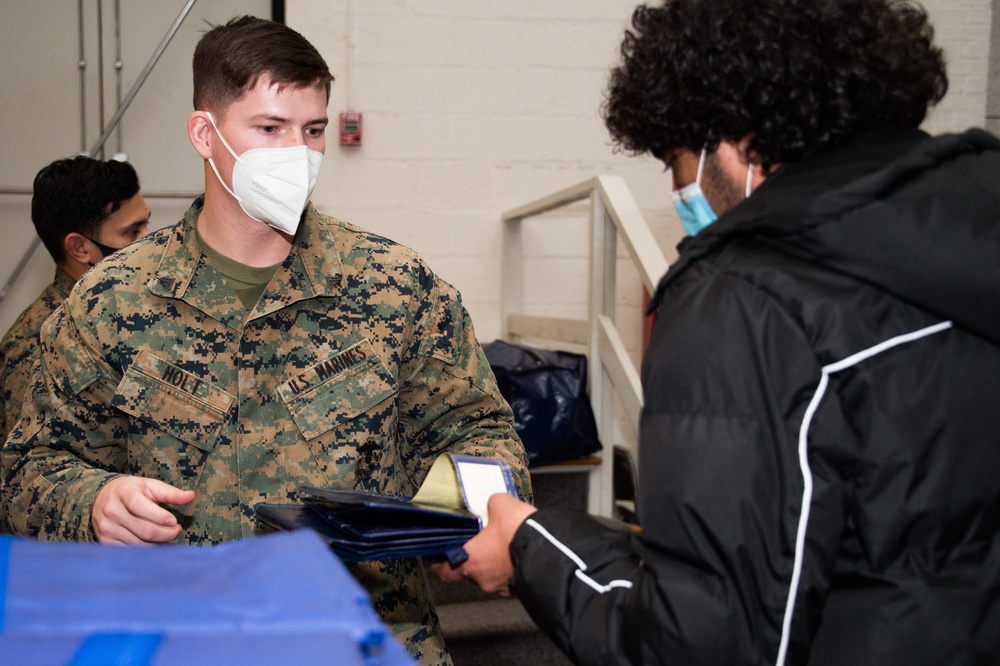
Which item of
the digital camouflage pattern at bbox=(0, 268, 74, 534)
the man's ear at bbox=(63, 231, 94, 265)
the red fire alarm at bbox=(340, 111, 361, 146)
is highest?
the red fire alarm at bbox=(340, 111, 361, 146)

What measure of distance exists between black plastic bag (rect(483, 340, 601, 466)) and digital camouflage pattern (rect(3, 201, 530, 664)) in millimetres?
1282

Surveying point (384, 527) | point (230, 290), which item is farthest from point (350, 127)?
Result: point (384, 527)

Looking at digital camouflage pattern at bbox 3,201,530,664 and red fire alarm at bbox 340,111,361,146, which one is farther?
red fire alarm at bbox 340,111,361,146

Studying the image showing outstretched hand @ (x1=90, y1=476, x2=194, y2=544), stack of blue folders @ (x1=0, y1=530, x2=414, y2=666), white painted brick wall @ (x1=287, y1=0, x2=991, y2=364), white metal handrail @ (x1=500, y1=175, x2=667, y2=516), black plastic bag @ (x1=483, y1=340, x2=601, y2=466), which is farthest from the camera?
white painted brick wall @ (x1=287, y1=0, x2=991, y2=364)

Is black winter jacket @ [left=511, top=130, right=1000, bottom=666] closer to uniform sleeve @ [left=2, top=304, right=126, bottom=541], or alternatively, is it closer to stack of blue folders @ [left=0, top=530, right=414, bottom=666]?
stack of blue folders @ [left=0, top=530, right=414, bottom=666]

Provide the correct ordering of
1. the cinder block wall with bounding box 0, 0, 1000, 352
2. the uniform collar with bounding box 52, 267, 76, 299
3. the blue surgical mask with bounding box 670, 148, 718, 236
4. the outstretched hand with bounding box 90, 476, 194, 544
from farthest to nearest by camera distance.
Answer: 1. the cinder block wall with bounding box 0, 0, 1000, 352
2. the uniform collar with bounding box 52, 267, 76, 299
3. the outstretched hand with bounding box 90, 476, 194, 544
4. the blue surgical mask with bounding box 670, 148, 718, 236

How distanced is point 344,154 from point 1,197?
153 cm

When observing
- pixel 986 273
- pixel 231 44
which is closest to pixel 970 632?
pixel 986 273

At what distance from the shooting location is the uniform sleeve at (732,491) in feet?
2.93

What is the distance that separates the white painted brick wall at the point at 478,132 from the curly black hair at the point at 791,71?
316cm

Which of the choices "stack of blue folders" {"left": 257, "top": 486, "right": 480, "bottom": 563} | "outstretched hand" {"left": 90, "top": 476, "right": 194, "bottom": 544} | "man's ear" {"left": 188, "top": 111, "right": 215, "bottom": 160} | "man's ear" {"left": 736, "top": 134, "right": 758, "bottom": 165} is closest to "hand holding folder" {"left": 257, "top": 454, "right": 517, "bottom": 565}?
"stack of blue folders" {"left": 257, "top": 486, "right": 480, "bottom": 563}

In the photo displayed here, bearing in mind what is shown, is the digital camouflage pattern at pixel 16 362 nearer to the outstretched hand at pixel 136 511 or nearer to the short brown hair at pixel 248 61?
the short brown hair at pixel 248 61

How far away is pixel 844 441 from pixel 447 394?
916mm

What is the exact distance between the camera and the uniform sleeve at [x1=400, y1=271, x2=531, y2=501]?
170cm
